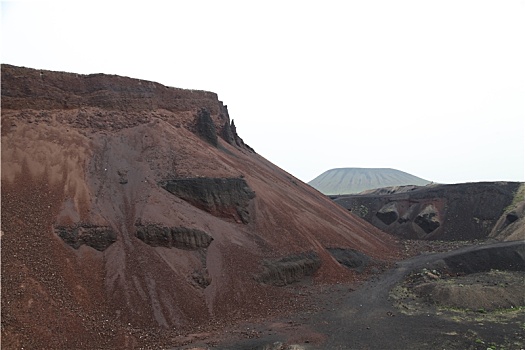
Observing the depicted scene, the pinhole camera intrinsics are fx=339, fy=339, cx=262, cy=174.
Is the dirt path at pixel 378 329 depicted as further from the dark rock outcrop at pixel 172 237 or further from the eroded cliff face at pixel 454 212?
the eroded cliff face at pixel 454 212

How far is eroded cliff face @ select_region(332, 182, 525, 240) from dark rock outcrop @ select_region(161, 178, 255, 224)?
3651 centimetres

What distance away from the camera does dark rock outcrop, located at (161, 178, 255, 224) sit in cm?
2955

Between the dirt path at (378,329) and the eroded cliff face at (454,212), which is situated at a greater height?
the eroded cliff face at (454,212)

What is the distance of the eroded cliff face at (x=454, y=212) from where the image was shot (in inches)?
1957

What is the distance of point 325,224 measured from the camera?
3659cm

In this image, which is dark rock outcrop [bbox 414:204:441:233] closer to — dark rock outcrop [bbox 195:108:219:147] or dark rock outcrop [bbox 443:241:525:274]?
dark rock outcrop [bbox 443:241:525:274]

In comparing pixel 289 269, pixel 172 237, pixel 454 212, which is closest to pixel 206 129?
pixel 172 237

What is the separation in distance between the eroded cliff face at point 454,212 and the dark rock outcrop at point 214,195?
120 ft

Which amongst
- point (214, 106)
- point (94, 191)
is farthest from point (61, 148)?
point (214, 106)

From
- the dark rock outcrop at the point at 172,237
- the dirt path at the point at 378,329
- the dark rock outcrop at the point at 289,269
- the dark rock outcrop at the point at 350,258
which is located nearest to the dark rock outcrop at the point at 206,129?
the dark rock outcrop at the point at 172,237

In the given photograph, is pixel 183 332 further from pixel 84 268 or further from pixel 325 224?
pixel 325 224

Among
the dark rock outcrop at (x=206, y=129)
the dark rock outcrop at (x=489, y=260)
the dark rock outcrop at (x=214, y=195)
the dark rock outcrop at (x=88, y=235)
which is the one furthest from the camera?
the dark rock outcrop at (x=206, y=129)

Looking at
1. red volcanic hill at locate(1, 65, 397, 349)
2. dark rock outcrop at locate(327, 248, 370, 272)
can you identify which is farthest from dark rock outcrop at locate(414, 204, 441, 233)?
dark rock outcrop at locate(327, 248, 370, 272)

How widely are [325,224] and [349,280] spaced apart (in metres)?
7.59
